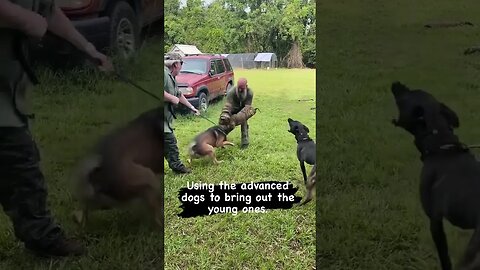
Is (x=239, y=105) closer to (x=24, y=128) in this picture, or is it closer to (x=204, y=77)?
(x=204, y=77)

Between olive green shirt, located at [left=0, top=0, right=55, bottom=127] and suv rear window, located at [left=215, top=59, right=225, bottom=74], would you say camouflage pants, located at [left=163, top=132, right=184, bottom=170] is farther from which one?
olive green shirt, located at [left=0, top=0, right=55, bottom=127]

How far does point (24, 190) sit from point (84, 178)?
0.32 m

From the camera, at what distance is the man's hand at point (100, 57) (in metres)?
3.43

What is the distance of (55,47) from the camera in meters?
3.37

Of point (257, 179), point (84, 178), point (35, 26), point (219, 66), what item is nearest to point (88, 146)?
point (84, 178)

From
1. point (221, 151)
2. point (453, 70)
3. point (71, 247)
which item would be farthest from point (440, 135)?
point (71, 247)

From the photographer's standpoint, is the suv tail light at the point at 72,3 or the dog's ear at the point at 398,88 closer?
the suv tail light at the point at 72,3

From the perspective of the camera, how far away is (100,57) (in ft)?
11.3

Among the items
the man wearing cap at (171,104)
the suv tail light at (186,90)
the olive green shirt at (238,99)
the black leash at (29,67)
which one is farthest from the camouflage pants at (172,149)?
the olive green shirt at (238,99)

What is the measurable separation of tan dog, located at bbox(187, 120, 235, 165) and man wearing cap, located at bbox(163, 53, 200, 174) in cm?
8

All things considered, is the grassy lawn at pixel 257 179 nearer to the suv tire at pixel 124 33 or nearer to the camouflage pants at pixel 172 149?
the camouflage pants at pixel 172 149

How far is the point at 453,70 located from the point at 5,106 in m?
2.51

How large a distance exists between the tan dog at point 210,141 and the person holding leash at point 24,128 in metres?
0.69

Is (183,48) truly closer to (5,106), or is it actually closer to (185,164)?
(185,164)
